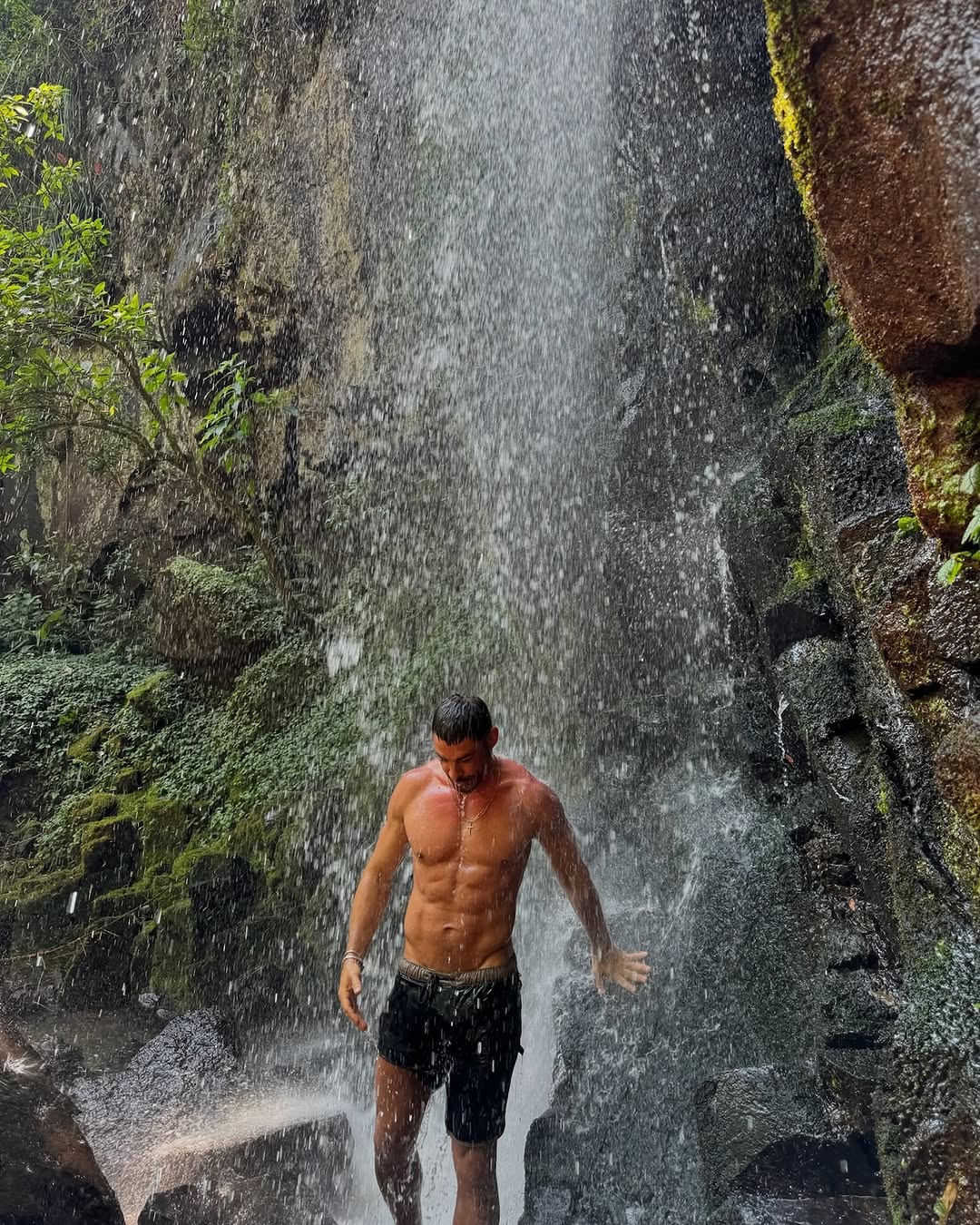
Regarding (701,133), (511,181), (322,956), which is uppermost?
(511,181)

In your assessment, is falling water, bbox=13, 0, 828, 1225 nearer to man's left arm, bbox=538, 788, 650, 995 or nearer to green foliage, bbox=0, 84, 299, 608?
green foliage, bbox=0, 84, 299, 608

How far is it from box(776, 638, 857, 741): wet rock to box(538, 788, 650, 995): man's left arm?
1.70 metres

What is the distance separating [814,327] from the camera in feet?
18.9

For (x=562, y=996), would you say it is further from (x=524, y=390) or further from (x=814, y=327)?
(x=524, y=390)

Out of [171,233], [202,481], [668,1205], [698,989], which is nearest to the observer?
[668,1205]

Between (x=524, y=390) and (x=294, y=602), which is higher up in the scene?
(x=524, y=390)

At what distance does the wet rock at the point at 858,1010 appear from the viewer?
3.80 metres

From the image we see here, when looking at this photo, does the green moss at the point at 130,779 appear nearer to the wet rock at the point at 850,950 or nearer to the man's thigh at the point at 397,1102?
the man's thigh at the point at 397,1102

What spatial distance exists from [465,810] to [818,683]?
7.17ft

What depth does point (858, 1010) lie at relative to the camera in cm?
391

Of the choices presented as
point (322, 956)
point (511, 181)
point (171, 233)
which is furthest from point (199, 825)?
point (171, 233)

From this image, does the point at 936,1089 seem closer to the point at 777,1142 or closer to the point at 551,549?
the point at 777,1142

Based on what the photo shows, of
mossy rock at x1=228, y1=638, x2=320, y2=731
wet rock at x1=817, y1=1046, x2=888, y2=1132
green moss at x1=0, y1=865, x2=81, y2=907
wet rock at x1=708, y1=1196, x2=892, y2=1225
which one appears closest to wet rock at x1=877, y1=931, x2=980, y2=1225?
wet rock at x1=708, y1=1196, x2=892, y2=1225

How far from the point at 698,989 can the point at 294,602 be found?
4970mm
